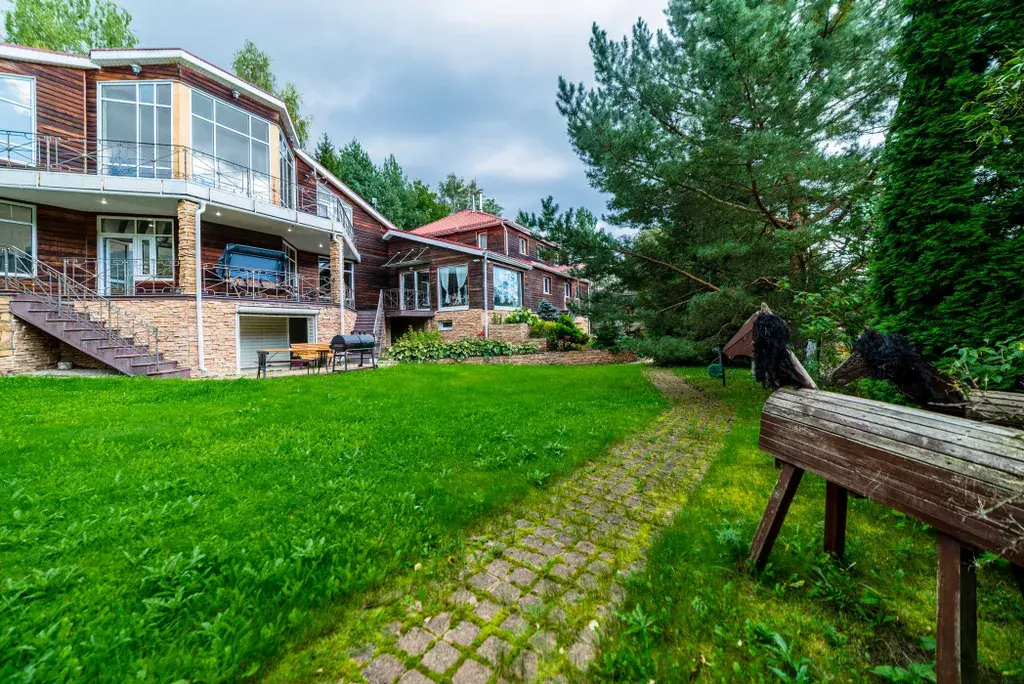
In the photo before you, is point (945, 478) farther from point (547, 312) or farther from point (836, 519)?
point (547, 312)

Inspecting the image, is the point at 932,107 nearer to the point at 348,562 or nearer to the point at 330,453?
the point at 348,562

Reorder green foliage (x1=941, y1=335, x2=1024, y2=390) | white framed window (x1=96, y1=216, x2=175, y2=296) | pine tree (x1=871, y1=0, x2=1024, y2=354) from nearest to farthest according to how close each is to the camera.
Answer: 1. green foliage (x1=941, y1=335, x2=1024, y2=390)
2. pine tree (x1=871, y1=0, x2=1024, y2=354)
3. white framed window (x1=96, y1=216, x2=175, y2=296)

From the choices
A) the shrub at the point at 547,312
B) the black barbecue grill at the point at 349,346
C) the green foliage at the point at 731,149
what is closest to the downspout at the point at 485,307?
the shrub at the point at 547,312

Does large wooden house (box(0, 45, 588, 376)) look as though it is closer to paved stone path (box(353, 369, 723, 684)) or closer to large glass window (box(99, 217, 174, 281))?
large glass window (box(99, 217, 174, 281))

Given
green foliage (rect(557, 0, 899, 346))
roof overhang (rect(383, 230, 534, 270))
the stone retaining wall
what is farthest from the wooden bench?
roof overhang (rect(383, 230, 534, 270))

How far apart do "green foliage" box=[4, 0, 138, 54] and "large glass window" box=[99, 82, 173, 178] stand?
16024 mm

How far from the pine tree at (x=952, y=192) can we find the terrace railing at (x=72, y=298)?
15142 millimetres

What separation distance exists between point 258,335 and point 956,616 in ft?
58.7

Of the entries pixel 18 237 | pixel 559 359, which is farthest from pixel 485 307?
pixel 18 237

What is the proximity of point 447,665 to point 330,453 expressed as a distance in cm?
297

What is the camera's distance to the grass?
164cm

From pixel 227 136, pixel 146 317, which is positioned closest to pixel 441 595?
pixel 146 317

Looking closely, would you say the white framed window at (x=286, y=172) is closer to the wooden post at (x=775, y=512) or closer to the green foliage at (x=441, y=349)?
the green foliage at (x=441, y=349)

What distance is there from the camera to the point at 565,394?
8.09 m
